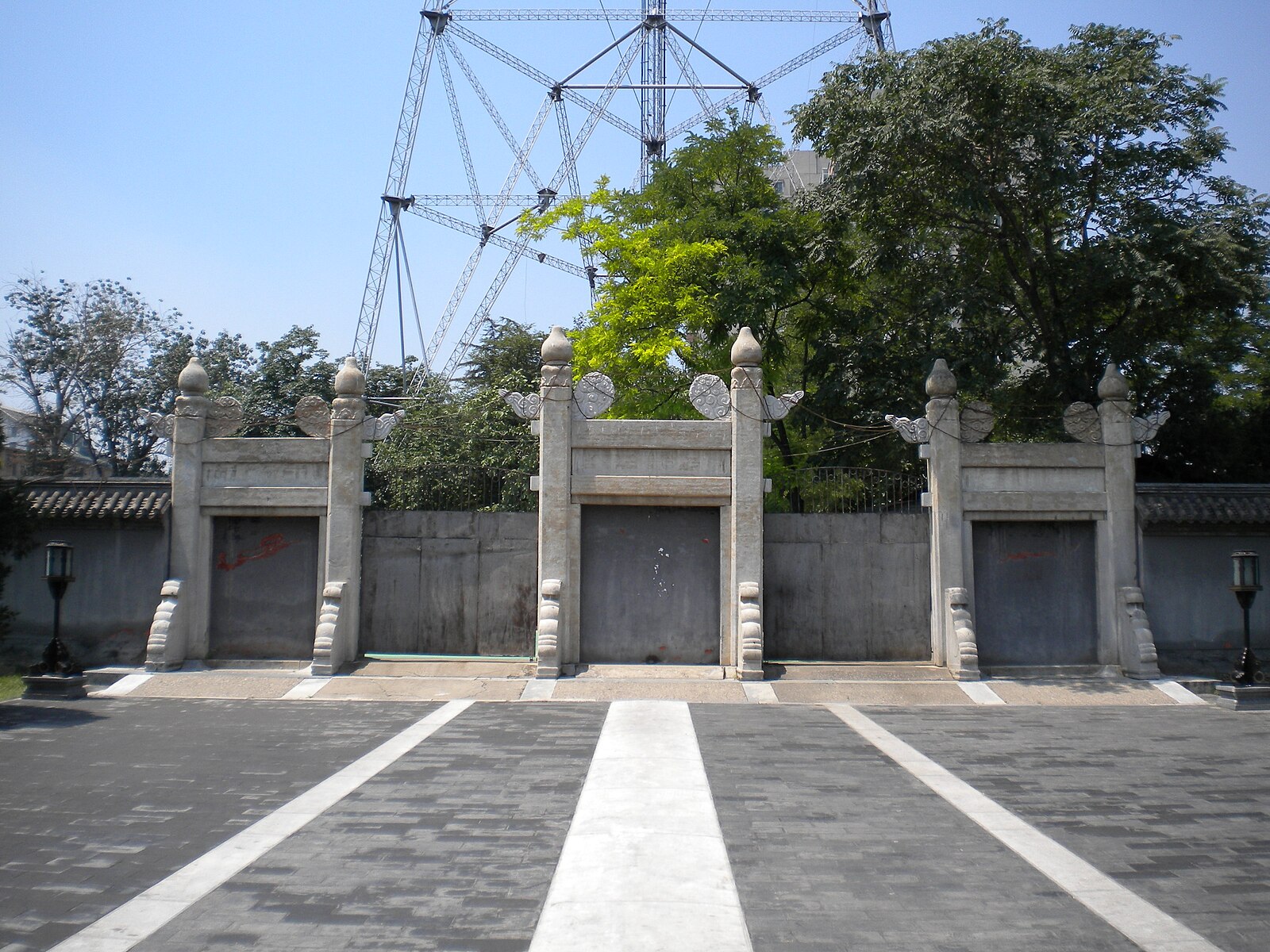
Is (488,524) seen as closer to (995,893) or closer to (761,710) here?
(761,710)

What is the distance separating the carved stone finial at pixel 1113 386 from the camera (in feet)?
44.3

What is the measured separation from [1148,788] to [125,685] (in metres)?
11.2

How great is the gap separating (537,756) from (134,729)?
419 centimetres

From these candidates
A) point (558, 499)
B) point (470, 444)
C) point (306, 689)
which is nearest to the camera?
point (306, 689)

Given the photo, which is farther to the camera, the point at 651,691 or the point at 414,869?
the point at 651,691

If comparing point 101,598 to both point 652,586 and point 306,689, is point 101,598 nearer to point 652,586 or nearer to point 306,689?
point 306,689

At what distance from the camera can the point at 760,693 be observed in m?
12.0

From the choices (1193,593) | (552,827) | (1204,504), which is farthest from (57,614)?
(1204,504)

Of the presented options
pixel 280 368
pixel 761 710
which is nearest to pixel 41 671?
pixel 761 710

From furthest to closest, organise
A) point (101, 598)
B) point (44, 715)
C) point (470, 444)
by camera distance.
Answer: point (470, 444)
point (101, 598)
point (44, 715)

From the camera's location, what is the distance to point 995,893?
17.1 feet

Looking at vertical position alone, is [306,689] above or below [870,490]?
below

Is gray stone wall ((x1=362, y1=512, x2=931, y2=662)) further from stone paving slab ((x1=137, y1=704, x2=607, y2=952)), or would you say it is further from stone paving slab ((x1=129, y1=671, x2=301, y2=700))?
stone paving slab ((x1=137, y1=704, x2=607, y2=952))

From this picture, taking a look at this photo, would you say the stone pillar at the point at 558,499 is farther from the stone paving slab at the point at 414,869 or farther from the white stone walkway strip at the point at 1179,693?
the white stone walkway strip at the point at 1179,693
